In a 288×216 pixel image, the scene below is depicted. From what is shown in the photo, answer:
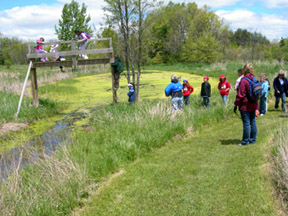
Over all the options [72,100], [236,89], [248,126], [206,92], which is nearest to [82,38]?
[72,100]

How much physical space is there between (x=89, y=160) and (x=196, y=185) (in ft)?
6.85

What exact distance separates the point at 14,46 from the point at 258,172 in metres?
80.3

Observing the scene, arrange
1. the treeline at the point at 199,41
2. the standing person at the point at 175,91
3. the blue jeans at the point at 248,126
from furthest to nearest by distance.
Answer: the treeline at the point at 199,41
the standing person at the point at 175,91
the blue jeans at the point at 248,126

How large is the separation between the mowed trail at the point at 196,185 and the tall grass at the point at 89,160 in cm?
29

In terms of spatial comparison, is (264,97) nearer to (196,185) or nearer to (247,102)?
(247,102)

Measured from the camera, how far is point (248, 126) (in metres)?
6.53

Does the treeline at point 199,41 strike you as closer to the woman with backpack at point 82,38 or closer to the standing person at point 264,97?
the woman with backpack at point 82,38

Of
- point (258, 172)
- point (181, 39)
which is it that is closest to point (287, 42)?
point (181, 39)

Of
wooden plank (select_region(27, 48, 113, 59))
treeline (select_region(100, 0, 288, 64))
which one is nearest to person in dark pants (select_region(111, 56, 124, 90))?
wooden plank (select_region(27, 48, 113, 59))

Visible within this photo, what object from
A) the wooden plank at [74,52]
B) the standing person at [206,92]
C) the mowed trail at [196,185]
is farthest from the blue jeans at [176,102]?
the wooden plank at [74,52]

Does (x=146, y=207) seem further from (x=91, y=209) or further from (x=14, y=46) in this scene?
(x=14, y=46)

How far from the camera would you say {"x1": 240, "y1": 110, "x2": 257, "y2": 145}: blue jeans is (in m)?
6.50

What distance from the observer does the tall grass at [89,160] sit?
4359mm

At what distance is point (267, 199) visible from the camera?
4305mm
